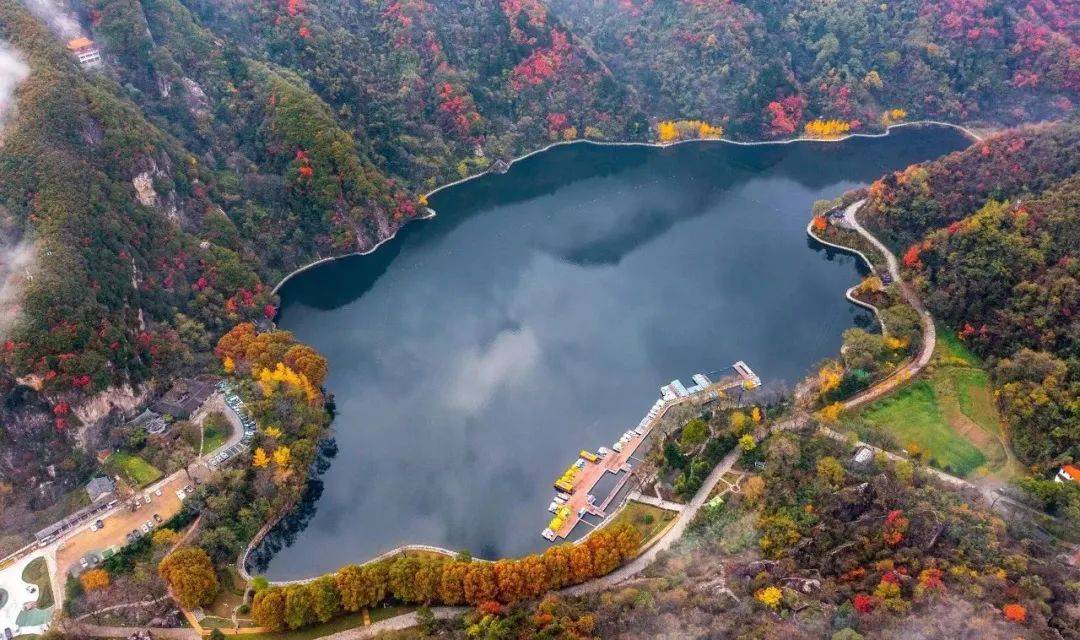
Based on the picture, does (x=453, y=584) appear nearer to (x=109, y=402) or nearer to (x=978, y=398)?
(x=109, y=402)

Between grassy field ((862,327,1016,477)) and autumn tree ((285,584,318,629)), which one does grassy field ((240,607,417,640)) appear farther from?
grassy field ((862,327,1016,477))

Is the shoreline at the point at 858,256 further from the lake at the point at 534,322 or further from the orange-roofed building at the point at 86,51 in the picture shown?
the orange-roofed building at the point at 86,51

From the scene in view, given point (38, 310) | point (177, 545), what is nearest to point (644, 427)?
point (177, 545)

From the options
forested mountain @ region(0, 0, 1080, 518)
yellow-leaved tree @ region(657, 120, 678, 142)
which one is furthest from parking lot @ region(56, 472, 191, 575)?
yellow-leaved tree @ region(657, 120, 678, 142)

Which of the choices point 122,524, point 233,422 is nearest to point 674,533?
point 233,422

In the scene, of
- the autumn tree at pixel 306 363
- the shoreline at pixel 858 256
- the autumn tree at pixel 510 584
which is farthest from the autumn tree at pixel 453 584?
the shoreline at pixel 858 256

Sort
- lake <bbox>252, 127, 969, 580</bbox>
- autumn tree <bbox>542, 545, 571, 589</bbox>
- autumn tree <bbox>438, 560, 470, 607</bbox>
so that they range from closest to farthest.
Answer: autumn tree <bbox>438, 560, 470, 607</bbox> → autumn tree <bbox>542, 545, 571, 589</bbox> → lake <bbox>252, 127, 969, 580</bbox>

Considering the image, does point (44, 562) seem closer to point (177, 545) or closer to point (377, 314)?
point (177, 545)
